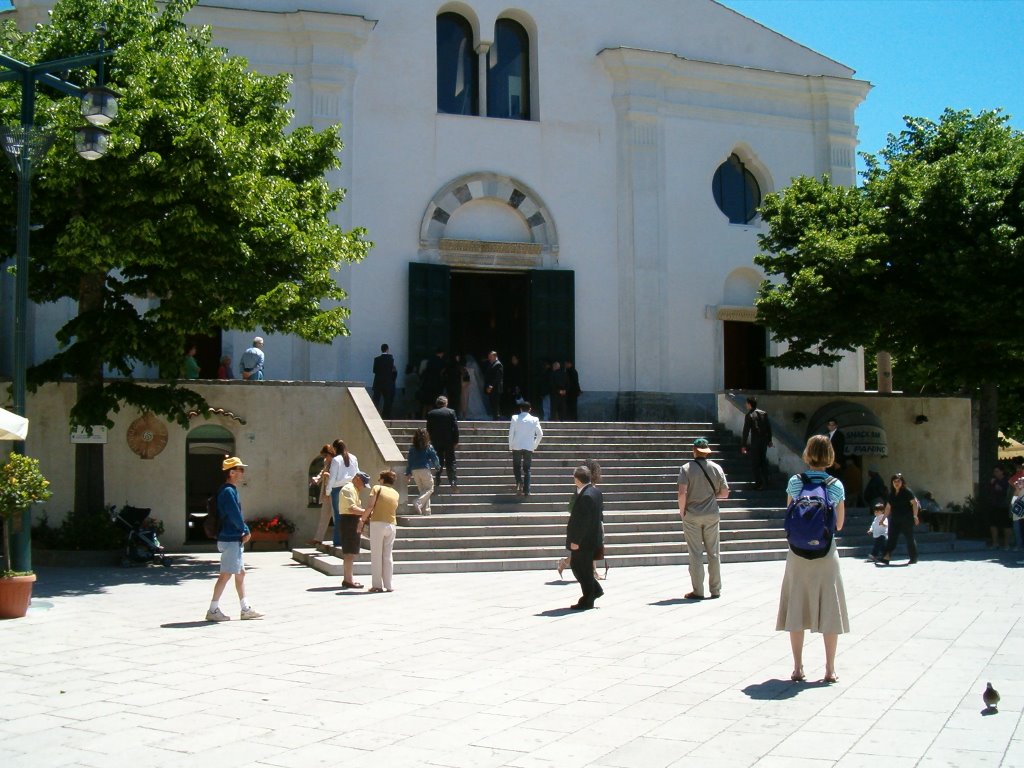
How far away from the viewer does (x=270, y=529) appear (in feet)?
66.6

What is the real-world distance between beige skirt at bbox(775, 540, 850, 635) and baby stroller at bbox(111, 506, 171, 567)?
11780 millimetres

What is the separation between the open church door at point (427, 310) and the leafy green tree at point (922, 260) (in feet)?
22.8

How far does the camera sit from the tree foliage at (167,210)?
51.6 ft

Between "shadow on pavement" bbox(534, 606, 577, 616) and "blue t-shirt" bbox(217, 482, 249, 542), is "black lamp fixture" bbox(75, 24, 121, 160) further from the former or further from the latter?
"shadow on pavement" bbox(534, 606, 577, 616)

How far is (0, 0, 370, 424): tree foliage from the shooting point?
1572 cm

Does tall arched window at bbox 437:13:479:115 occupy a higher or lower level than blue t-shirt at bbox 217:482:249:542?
higher

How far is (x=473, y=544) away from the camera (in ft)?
57.9

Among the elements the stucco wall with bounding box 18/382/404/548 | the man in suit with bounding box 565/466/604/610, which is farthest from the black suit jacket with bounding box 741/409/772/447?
the man in suit with bounding box 565/466/604/610

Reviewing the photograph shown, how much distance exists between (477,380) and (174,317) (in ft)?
34.1

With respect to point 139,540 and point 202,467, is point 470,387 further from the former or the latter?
point 139,540

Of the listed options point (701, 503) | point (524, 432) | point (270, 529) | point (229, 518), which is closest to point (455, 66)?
point (524, 432)

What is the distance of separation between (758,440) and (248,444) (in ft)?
31.1

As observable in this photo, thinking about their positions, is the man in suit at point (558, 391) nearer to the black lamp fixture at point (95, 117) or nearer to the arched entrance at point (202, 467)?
the arched entrance at point (202, 467)

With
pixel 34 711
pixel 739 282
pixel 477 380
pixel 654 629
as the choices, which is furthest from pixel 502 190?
pixel 34 711
